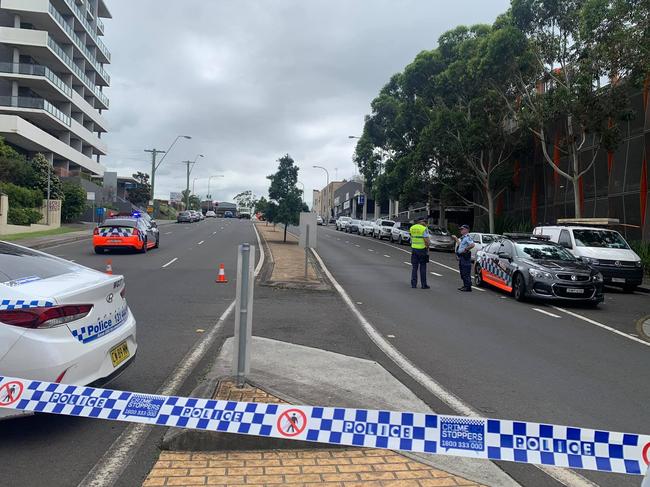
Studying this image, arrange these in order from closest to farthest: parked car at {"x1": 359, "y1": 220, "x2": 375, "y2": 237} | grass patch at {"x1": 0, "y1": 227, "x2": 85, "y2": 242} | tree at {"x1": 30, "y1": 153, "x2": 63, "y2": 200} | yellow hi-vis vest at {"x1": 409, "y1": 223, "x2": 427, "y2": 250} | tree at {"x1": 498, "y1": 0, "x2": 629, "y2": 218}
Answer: yellow hi-vis vest at {"x1": 409, "y1": 223, "x2": 427, "y2": 250} → tree at {"x1": 498, "y1": 0, "x2": 629, "y2": 218} → grass patch at {"x1": 0, "y1": 227, "x2": 85, "y2": 242} → tree at {"x1": 30, "y1": 153, "x2": 63, "y2": 200} → parked car at {"x1": 359, "y1": 220, "x2": 375, "y2": 237}

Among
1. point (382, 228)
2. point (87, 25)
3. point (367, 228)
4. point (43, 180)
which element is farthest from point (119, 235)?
point (87, 25)

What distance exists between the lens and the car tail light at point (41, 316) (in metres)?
3.89

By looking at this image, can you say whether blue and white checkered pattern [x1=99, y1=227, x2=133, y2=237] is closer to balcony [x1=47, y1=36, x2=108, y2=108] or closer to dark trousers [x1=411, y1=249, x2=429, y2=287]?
dark trousers [x1=411, y1=249, x2=429, y2=287]

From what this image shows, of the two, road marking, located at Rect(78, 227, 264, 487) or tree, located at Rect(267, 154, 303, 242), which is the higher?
tree, located at Rect(267, 154, 303, 242)

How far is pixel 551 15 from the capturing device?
22438 millimetres

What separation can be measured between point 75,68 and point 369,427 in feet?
190

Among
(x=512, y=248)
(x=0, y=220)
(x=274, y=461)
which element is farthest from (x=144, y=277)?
(x=0, y=220)

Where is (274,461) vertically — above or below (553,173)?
below

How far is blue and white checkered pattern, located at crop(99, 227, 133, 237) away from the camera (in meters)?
21.0

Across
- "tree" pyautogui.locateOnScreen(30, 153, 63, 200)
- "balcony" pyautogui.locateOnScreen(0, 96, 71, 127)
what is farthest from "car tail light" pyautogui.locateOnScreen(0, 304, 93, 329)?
"balcony" pyautogui.locateOnScreen(0, 96, 71, 127)

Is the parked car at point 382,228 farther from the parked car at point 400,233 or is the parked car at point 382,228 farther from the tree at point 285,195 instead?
the tree at point 285,195

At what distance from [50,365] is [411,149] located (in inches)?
1471

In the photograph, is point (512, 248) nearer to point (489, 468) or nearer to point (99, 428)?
point (489, 468)

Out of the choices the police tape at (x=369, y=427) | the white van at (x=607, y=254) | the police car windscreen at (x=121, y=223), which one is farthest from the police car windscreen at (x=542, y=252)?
the police car windscreen at (x=121, y=223)
